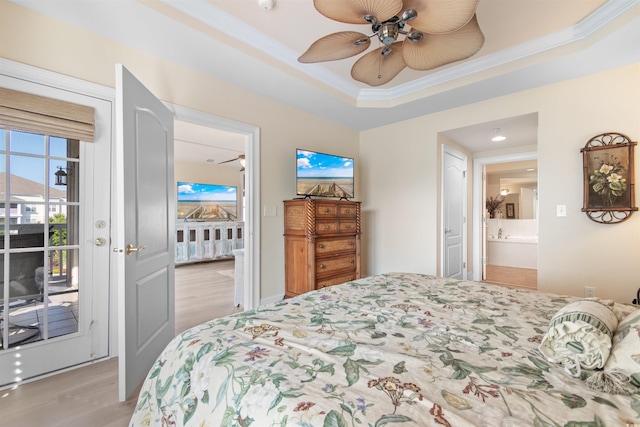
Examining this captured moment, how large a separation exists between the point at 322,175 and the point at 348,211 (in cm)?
57

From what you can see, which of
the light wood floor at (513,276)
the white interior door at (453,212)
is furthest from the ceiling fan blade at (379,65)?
the light wood floor at (513,276)

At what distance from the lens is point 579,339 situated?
832 mm

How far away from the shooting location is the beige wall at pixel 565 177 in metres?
2.53

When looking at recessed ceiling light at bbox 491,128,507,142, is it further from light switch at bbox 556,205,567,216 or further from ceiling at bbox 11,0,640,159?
light switch at bbox 556,205,567,216

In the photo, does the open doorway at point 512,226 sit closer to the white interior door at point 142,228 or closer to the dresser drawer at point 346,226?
the dresser drawer at point 346,226

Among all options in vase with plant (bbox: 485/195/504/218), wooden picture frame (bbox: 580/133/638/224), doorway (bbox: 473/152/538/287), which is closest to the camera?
wooden picture frame (bbox: 580/133/638/224)

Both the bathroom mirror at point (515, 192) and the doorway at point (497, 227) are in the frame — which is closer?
the doorway at point (497, 227)

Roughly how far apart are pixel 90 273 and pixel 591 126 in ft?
15.0

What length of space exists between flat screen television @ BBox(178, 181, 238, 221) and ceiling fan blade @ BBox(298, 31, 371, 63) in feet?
18.4

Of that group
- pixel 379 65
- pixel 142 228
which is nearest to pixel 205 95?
pixel 142 228

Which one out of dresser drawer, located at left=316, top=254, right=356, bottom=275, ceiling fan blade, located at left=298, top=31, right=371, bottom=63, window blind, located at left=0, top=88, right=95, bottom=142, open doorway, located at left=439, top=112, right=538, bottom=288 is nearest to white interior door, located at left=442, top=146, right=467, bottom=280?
open doorway, located at left=439, top=112, right=538, bottom=288

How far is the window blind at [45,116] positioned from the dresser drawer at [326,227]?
213 centimetres

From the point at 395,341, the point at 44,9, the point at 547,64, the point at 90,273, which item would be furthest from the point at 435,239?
the point at 44,9

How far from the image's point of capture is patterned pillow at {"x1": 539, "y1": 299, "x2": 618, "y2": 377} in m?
0.79
